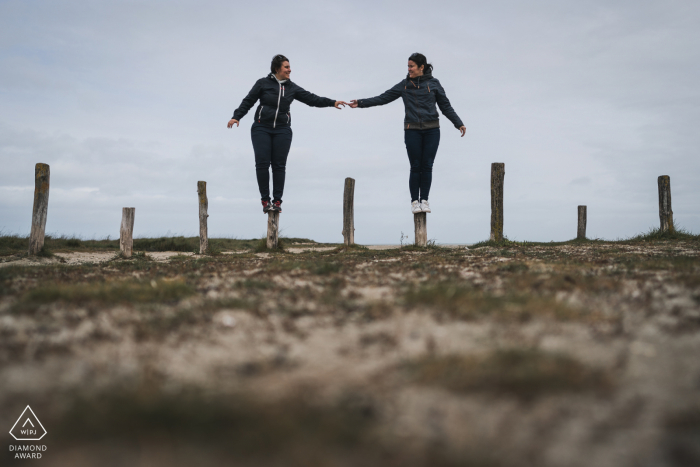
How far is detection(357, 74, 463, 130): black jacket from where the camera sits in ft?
28.9

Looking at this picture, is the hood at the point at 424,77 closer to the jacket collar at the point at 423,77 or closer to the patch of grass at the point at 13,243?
the jacket collar at the point at 423,77

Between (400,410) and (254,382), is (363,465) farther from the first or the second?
(254,382)

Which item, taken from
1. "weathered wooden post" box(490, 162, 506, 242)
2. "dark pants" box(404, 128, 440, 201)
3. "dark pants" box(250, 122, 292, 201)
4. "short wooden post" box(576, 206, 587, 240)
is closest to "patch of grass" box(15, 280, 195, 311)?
"dark pants" box(250, 122, 292, 201)

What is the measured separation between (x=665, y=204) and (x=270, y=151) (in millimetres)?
12410

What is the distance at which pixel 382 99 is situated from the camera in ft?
29.7

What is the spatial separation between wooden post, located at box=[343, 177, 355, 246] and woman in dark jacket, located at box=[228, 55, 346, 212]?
221 centimetres

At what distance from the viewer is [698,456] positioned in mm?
1313

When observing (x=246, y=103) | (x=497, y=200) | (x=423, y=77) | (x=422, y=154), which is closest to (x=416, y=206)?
(x=422, y=154)

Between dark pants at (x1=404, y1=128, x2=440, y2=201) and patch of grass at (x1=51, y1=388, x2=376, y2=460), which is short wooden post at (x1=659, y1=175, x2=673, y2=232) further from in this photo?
patch of grass at (x1=51, y1=388, x2=376, y2=460)

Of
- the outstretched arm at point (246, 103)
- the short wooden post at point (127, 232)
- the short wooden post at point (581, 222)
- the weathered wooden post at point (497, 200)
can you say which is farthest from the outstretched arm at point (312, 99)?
the short wooden post at point (581, 222)

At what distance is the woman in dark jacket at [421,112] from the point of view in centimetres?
880

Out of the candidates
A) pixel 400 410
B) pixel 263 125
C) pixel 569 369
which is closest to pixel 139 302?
pixel 400 410

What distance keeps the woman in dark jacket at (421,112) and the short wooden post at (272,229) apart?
272 cm

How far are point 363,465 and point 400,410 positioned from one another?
0.97 feet
